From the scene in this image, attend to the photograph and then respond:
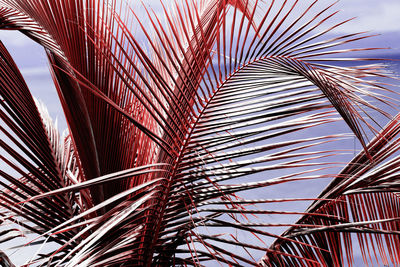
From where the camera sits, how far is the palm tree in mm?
757

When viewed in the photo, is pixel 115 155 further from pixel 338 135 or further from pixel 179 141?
pixel 338 135

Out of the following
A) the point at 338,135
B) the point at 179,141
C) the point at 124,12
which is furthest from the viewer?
the point at 124,12

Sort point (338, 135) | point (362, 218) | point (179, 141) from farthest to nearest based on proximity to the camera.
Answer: point (362, 218) → point (338, 135) → point (179, 141)

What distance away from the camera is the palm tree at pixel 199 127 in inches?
29.8

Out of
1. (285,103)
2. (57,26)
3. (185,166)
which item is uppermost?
(57,26)

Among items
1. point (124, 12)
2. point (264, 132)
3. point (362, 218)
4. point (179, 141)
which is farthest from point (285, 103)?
point (362, 218)

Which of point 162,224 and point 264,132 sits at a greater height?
point 264,132

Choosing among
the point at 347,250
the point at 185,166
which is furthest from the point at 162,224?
the point at 347,250

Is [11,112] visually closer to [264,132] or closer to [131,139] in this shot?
[131,139]

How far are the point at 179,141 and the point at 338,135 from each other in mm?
331

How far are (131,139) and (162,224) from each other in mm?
213

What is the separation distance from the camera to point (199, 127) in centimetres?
83

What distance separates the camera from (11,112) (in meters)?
1.08

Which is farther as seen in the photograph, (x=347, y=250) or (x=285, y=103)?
(x=347, y=250)
